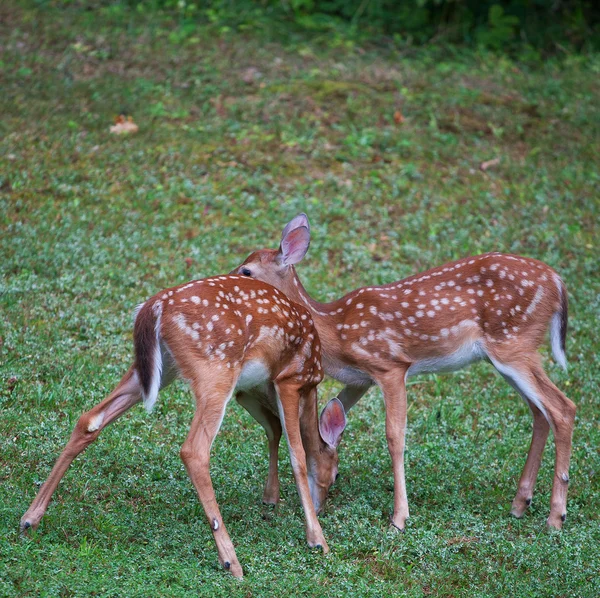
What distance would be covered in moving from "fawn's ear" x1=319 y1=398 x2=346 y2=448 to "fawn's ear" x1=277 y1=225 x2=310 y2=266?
3.87ft

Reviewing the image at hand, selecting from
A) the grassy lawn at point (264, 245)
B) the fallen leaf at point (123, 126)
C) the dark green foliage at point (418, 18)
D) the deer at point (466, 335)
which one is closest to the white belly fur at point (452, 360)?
the deer at point (466, 335)

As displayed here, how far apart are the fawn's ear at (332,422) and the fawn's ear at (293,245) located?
1.18 m

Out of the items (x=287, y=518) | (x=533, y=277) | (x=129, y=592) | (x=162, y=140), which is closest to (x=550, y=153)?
(x=162, y=140)

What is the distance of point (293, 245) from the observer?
21.3ft

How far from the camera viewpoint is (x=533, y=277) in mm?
6102

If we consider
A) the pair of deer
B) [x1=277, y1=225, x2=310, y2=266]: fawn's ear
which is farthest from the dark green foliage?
the pair of deer

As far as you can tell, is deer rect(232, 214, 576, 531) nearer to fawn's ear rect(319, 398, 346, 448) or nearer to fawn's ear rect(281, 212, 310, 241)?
fawn's ear rect(319, 398, 346, 448)

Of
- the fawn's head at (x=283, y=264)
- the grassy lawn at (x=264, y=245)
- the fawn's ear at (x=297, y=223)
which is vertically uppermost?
the fawn's ear at (x=297, y=223)

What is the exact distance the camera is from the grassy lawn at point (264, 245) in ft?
16.5

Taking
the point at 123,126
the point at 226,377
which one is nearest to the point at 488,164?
the point at 123,126

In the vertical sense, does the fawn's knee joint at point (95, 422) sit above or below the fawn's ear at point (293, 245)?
below

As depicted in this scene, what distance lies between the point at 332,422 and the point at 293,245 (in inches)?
53.4

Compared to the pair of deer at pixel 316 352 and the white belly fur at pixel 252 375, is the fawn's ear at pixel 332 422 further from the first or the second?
the white belly fur at pixel 252 375

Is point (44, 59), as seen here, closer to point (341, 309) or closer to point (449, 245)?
point (449, 245)
